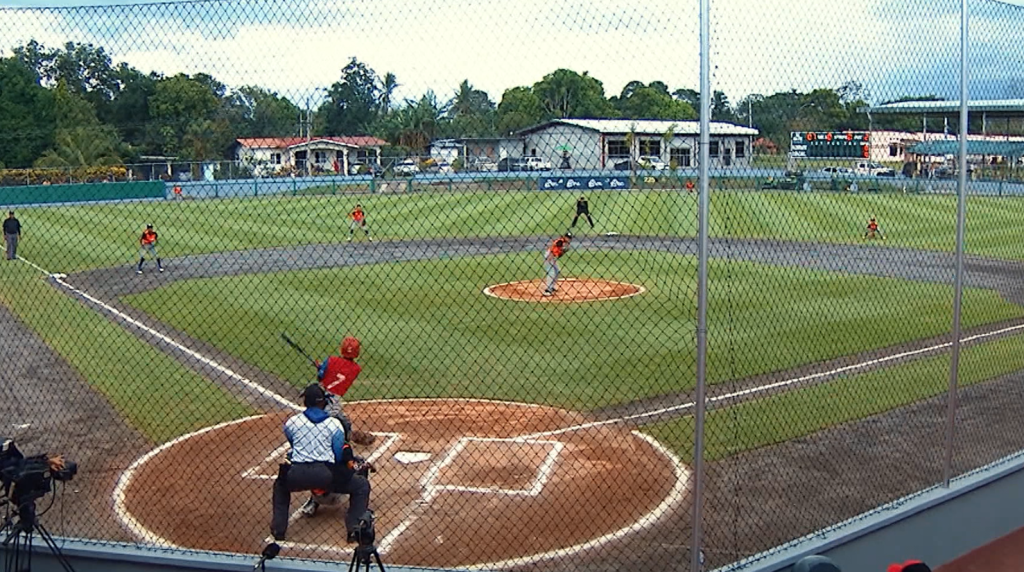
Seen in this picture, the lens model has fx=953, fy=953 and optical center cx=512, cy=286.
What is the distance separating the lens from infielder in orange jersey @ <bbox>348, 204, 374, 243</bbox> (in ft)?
25.9

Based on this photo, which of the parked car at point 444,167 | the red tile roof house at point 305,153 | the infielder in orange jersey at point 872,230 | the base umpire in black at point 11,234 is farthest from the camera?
the base umpire in black at point 11,234

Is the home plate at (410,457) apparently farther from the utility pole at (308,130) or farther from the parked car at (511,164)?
the parked car at (511,164)

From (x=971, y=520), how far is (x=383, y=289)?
14395 mm

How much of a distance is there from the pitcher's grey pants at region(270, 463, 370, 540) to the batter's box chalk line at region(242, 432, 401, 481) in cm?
257

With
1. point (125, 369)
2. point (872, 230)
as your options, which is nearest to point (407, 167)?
point (872, 230)

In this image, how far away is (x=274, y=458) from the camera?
1058 cm

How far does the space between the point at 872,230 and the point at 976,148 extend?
2.98 metres

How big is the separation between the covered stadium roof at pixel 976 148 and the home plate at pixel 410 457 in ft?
19.2

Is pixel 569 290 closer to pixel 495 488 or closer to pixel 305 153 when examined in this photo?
pixel 495 488

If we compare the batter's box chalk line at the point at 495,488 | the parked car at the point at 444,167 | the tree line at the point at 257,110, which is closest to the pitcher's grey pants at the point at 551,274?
the batter's box chalk line at the point at 495,488

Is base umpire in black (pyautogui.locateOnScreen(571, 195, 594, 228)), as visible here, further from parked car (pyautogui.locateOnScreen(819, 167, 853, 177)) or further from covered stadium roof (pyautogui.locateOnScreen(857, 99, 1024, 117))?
covered stadium roof (pyautogui.locateOnScreen(857, 99, 1024, 117))

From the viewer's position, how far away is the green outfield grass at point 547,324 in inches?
565

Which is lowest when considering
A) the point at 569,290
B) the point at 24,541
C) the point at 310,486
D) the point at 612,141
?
the point at 569,290

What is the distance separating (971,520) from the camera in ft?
25.6
